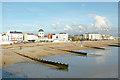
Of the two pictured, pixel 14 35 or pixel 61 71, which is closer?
pixel 61 71

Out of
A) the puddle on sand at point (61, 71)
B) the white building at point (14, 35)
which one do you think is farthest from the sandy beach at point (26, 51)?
the white building at point (14, 35)

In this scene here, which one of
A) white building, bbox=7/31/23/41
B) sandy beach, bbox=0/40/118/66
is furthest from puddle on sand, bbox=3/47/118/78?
white building, bbox=7/31/23/41

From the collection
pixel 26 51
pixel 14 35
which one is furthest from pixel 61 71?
pixel 14 35

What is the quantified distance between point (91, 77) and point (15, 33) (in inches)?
4363

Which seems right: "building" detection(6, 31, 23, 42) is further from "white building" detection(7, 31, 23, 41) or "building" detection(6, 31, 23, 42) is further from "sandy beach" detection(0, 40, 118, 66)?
"sandy beach" detection(0, 40, 118, 66)

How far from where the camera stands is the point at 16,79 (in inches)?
503

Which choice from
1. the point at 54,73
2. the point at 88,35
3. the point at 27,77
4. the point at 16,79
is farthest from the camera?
the point at 88,35

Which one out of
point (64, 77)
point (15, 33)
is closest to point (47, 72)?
point (64, 77)

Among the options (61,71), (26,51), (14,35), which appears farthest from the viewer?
(14,35)

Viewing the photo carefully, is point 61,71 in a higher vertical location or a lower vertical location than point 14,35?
lower

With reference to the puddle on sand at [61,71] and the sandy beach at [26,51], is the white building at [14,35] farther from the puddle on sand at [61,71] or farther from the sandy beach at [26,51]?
the puddle on sand at [61,71]

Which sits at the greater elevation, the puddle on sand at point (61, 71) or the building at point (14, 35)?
the building at point (14, 35)

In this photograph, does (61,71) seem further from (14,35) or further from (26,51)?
(14,35)

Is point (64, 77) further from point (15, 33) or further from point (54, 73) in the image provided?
point (15, 33)
